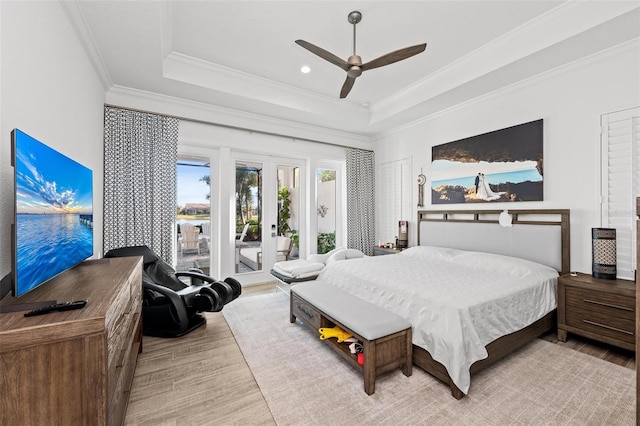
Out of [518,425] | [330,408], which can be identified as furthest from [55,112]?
[518,425]

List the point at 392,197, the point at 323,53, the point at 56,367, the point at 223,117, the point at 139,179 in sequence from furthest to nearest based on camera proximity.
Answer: the point at 392,197
the point at 223,117
the point at 139,179
the point at 323,53
the point at 56,367

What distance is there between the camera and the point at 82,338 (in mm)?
929

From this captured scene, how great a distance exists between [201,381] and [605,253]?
145 inches

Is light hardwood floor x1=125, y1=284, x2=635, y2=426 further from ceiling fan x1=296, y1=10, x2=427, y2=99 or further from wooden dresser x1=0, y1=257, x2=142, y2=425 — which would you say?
ceiling fan x1=296, y1=10, x2=427, y2=99

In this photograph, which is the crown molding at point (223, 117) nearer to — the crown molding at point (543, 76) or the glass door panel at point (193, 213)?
the glass door panel at point (193, 213)

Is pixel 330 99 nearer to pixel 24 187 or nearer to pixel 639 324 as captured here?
pixel 24 187

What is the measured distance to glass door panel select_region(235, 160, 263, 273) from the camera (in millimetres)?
4547

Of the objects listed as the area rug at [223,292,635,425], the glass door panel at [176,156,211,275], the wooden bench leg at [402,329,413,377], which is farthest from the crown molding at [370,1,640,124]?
the glass door panel at [176,156,211,275]

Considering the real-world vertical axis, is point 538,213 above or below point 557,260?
above

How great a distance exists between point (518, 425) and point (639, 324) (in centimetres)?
114

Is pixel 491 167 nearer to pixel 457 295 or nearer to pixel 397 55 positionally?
pixel 397 55

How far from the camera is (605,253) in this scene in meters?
2.54

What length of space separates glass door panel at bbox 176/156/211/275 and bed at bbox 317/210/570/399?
6.90ft

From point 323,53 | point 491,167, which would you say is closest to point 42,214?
point 323,53
